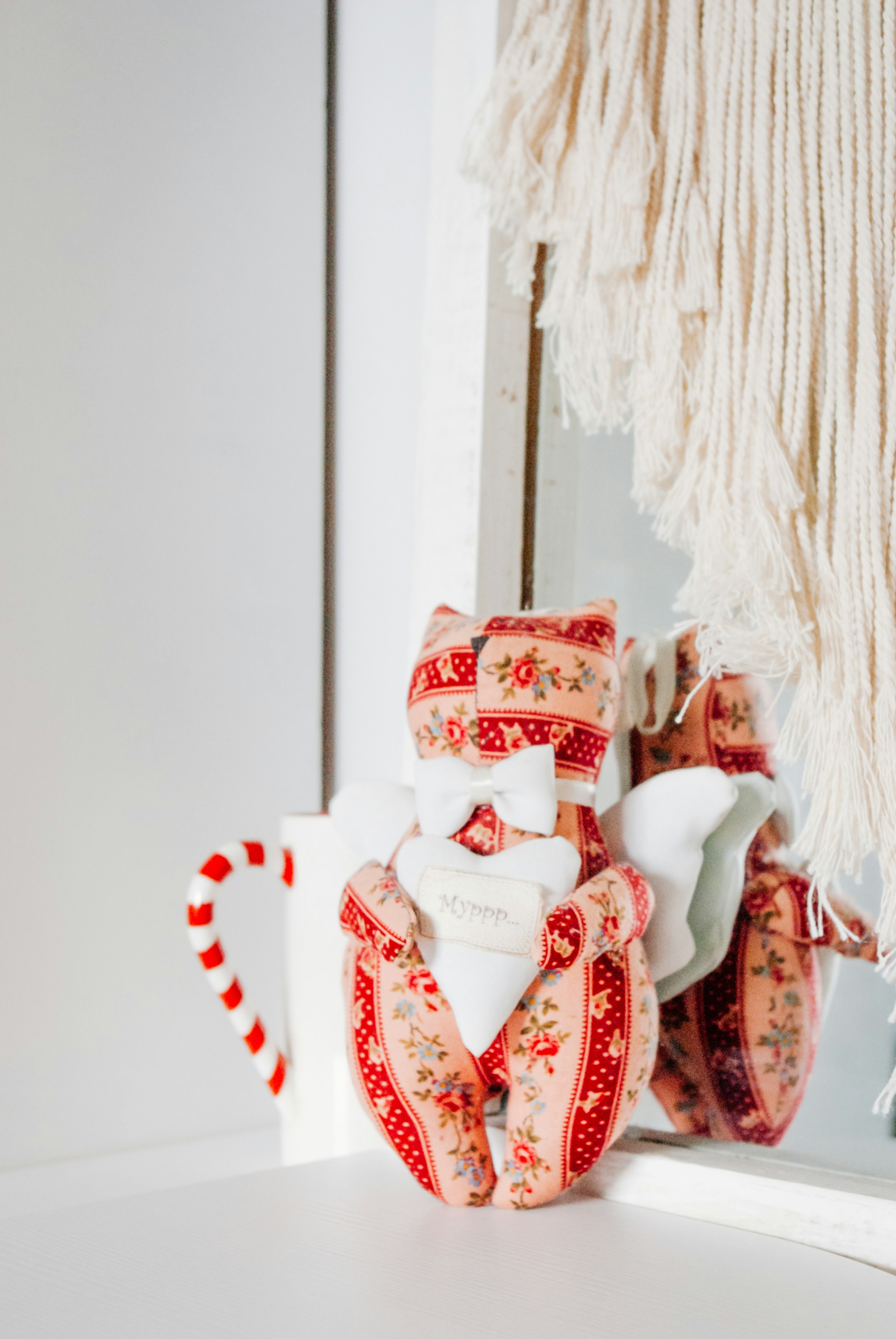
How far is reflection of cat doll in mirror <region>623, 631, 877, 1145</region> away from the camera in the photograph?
633 mm

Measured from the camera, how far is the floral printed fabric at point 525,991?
0.54 meters

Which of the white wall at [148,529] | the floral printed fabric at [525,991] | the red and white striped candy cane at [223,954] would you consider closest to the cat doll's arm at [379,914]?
the floral printed fabric at [525,991]

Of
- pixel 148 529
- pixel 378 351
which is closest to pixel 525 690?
pixel 148 529

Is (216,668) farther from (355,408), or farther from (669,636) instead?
(669,636)

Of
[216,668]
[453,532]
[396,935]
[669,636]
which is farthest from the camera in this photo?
[216,668]

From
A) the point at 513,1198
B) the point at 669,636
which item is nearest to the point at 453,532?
the point at 669,636

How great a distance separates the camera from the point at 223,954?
69cm

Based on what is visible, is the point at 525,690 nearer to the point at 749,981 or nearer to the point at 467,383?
the point at 749,981

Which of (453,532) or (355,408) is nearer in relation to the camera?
(453,532)

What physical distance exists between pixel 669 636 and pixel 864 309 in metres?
0.22

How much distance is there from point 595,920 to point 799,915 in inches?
7.1

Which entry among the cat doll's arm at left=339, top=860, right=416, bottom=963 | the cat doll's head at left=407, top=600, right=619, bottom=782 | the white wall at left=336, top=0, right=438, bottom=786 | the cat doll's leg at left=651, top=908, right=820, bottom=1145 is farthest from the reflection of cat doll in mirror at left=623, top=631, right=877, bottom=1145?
the white wall at left=336, top=0, right=438, bottom=786

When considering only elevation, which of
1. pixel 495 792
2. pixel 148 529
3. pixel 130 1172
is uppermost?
pixel 148 529

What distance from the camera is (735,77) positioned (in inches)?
23.9
